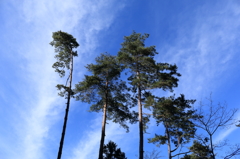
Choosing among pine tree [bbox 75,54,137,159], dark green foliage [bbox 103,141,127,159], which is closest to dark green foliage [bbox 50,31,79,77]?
pine tree [bbox 75,54,137,159]

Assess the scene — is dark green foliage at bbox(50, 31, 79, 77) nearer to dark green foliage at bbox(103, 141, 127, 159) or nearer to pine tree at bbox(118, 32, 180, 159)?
pine tree at bbox(118, 32, 180, 159)

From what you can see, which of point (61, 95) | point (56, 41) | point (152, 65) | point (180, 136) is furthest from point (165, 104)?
point (56, 41)

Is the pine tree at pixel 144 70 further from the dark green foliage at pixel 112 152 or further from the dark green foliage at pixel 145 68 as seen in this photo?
the dark green foliage at pixel 112 152

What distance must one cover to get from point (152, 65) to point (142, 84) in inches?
72.8

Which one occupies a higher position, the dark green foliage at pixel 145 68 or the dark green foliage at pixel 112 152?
the dark green foliage at pixel 145 68

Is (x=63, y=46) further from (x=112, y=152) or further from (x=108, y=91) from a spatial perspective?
(x=112, y=152)

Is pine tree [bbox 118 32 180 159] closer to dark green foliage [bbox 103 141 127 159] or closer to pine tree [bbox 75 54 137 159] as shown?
pine tree [bbox 75 54 137 159]

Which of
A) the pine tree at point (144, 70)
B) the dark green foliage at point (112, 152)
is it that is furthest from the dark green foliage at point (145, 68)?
the dark green foliage at point (112, 152)

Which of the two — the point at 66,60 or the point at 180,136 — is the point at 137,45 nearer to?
the point at 66,60

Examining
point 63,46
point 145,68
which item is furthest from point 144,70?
point 63,46

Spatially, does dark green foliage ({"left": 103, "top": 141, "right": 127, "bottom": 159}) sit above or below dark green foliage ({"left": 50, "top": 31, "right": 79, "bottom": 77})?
below

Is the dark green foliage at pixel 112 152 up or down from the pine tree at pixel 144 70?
down

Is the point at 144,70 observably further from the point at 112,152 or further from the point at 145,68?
the point at 112,152

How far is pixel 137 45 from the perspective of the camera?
17.0 meters
